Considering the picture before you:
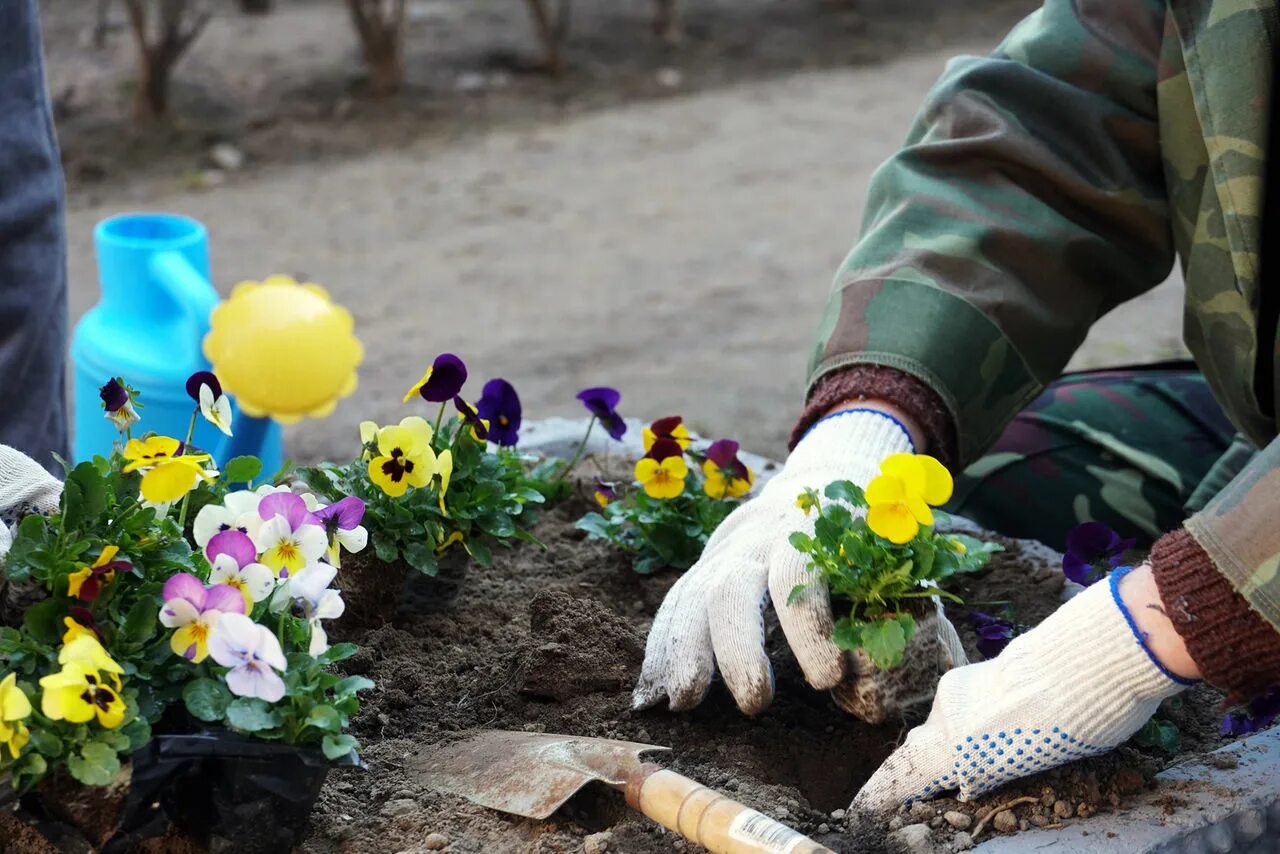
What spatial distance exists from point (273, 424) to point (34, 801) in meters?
1.38

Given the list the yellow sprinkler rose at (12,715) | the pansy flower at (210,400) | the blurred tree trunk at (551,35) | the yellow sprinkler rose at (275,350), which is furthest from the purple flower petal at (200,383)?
the blurred tree trunk at (551,35)

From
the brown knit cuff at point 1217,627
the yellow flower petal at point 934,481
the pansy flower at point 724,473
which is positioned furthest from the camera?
the pansy flower at point 724,473

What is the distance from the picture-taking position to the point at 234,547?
45.8 inches

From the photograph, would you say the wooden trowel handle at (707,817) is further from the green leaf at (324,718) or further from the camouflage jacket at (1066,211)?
the camouflage jacket at (1066,211)

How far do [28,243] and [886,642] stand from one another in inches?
62.2

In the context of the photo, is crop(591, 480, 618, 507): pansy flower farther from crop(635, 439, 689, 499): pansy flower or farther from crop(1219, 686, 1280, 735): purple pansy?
crop(1219, 686, 1280, 735): purple pansy

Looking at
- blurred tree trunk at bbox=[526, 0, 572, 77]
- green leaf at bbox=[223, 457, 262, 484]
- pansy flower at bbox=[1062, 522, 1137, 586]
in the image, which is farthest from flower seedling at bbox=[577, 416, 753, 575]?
blurred tree trunk at bbox=[526, 0, 572, 77]

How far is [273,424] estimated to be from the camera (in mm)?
2471

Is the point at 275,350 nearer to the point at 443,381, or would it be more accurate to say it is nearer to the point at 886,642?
the point at 443,381

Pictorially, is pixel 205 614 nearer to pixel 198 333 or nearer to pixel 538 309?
pixel 198 333

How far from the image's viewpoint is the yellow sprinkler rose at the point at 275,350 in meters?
2.19

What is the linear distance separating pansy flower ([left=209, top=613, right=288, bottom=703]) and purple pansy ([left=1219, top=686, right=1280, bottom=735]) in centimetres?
86

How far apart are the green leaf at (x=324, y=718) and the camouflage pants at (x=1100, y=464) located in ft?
4.16

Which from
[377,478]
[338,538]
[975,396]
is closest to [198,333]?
[377,478]
